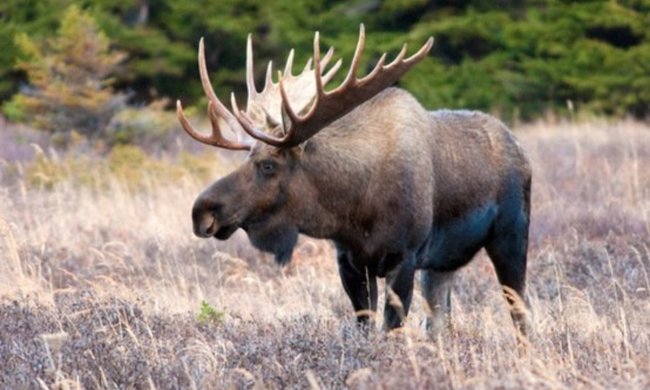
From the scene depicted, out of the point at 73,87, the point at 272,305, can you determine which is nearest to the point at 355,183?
the point at 272,305

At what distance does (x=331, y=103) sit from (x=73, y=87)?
11.6 metres

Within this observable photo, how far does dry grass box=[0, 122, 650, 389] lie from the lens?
19.6 ft

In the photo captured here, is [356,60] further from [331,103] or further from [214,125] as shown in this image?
[214,125]

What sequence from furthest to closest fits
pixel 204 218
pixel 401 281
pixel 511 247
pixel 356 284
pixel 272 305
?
pixel 272 305 → pixel 511 247 → pixel 356 284 → pixel 401 281 → pixel 204 218

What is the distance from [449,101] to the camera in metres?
27.2

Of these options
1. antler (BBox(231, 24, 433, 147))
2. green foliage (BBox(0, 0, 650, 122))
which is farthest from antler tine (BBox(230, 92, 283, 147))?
green foliage (BBox(0, 0, 650, 122))

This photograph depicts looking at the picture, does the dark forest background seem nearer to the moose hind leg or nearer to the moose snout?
the moose hind leg

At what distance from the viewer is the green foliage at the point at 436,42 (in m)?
26.3

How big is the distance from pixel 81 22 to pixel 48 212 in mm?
6796

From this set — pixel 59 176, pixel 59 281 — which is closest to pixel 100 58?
pixel 59 176

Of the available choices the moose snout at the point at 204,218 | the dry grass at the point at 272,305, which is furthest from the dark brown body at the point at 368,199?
the dry grass at the point at 272,305

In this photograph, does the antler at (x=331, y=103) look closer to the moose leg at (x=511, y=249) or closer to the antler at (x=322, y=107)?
the antler at (x=322, y=107)

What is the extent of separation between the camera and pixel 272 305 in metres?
9.11

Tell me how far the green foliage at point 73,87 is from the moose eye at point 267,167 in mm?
11066
